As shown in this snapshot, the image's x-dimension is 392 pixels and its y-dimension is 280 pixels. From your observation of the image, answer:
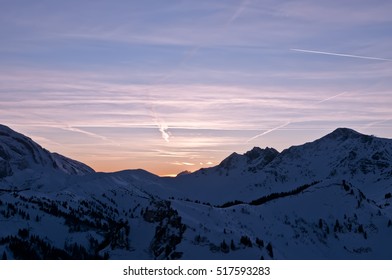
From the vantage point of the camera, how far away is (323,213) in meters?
199

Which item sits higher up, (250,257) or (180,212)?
(180,212)

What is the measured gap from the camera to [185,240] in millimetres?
158125

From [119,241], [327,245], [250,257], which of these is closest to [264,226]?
[327,245]

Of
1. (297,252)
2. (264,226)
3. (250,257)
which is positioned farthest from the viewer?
(264,226)

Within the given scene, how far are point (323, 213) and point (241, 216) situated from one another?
1294 inches

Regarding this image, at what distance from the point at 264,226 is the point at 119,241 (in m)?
51.2

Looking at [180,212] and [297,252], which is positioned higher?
[180,212]
